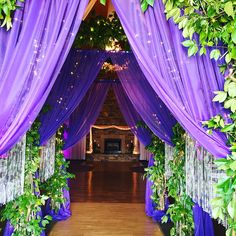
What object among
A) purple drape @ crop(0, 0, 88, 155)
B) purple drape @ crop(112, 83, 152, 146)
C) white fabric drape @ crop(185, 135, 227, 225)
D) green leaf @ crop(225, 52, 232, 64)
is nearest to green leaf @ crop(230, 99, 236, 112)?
green leaf @ crop(225, 52, 232, 64)

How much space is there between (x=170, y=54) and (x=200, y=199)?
1350 millimetres

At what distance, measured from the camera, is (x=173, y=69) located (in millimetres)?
1810

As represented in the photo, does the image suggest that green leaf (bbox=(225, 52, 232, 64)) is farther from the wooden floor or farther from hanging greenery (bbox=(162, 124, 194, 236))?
the wooden floor

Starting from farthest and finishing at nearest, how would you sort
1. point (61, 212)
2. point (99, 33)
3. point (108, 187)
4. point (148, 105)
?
point (108, 187), point (61, 212), point (99, 33), point (148, 105)

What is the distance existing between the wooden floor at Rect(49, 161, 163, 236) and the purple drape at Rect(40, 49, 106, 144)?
1622 mm

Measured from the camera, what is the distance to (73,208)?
546 cm

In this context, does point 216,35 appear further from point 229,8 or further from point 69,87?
point 69,87

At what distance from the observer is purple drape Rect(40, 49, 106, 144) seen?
3414 millimetres

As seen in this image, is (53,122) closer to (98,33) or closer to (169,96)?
(98,33)

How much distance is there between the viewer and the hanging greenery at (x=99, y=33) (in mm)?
3736

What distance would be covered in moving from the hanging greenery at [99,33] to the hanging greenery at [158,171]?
5.22 feet

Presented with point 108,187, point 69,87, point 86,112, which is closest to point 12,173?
point 69,87

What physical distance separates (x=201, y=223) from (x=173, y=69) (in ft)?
6.89

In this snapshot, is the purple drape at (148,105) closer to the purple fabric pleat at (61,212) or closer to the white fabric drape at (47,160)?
the white fabric drape at (47,160)
